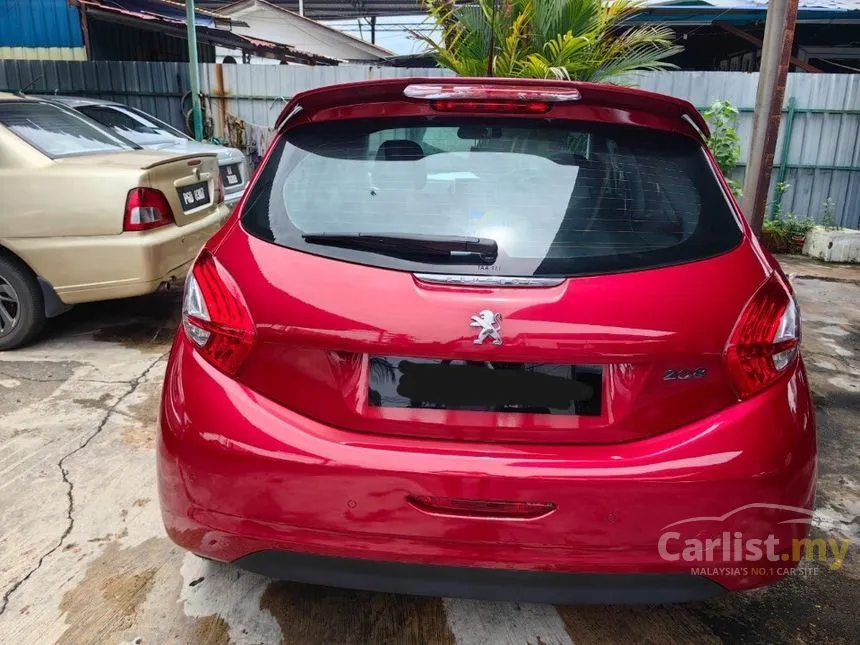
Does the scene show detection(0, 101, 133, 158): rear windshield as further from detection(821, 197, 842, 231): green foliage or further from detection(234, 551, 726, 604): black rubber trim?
detection(821, 197, 842, 231): green foliage

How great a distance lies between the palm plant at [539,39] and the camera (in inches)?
247

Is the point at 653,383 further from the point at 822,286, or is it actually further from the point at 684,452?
the point at 822,286

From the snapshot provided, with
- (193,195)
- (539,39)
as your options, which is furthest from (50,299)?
(539,39)

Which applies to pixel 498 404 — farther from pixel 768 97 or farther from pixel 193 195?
pixel 768 97

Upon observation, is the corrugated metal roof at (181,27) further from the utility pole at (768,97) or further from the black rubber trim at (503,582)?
the black rubber trim at (503,582)

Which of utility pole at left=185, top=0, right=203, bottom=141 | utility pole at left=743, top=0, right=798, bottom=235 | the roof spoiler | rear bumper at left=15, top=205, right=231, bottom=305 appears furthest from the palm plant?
utility pole at left=185, top=0, right=203, bottom=141

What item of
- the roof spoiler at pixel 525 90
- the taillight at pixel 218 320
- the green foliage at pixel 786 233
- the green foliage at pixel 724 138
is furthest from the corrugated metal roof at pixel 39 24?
the taillight at pixel 218 320

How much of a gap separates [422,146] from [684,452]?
1.05 meters

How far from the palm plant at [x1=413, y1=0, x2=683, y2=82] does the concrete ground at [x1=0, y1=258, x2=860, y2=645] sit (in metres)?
4.19

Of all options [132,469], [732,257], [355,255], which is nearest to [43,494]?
[132,469]

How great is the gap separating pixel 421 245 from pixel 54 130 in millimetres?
4068

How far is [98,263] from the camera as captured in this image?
4.23 metres

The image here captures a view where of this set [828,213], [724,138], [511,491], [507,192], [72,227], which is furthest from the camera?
[828,213]

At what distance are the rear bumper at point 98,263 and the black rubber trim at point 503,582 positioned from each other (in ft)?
10.0
